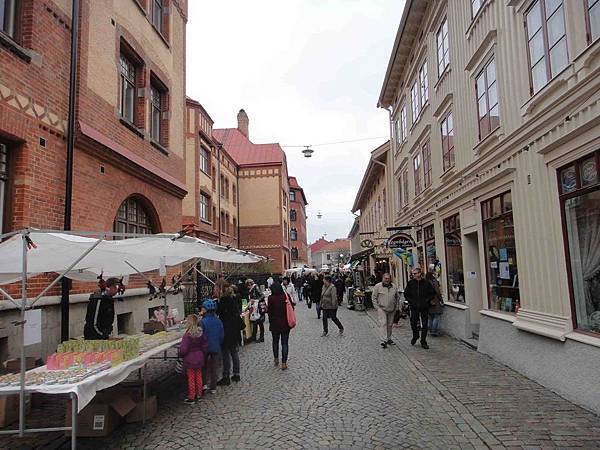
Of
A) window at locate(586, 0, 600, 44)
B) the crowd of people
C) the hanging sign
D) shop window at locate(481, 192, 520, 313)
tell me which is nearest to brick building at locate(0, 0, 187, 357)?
the crowd of people

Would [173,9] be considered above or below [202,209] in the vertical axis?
above

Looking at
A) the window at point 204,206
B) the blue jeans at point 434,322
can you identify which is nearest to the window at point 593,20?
the blue jeans at point 434,322

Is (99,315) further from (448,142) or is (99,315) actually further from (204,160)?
(204,160)

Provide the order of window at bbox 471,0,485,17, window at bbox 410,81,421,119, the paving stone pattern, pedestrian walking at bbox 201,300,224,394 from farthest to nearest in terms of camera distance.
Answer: window at bbox 410,81,421,119 → window at bbox 471,0,485,17 → pedestrian walking at bbox 201,300,224,394 → the paving stone pattern

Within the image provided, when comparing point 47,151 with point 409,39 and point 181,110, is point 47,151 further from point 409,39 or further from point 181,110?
point 409,39

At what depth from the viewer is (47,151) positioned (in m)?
8.35

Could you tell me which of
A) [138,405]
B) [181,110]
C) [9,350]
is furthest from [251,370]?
[181,110]

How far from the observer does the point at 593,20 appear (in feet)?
18.9

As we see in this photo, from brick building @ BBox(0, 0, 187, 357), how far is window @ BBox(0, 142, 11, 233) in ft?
0.05

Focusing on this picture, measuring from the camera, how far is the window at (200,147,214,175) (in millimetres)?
30109

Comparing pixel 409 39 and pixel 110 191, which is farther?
pixel 409 39

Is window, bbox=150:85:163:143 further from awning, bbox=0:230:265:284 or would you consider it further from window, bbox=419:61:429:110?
window, bbox=419:61:429:110

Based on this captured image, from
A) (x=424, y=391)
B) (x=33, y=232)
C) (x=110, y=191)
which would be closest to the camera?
(x=33, y=232)

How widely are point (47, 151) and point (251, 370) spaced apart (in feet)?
17.8
